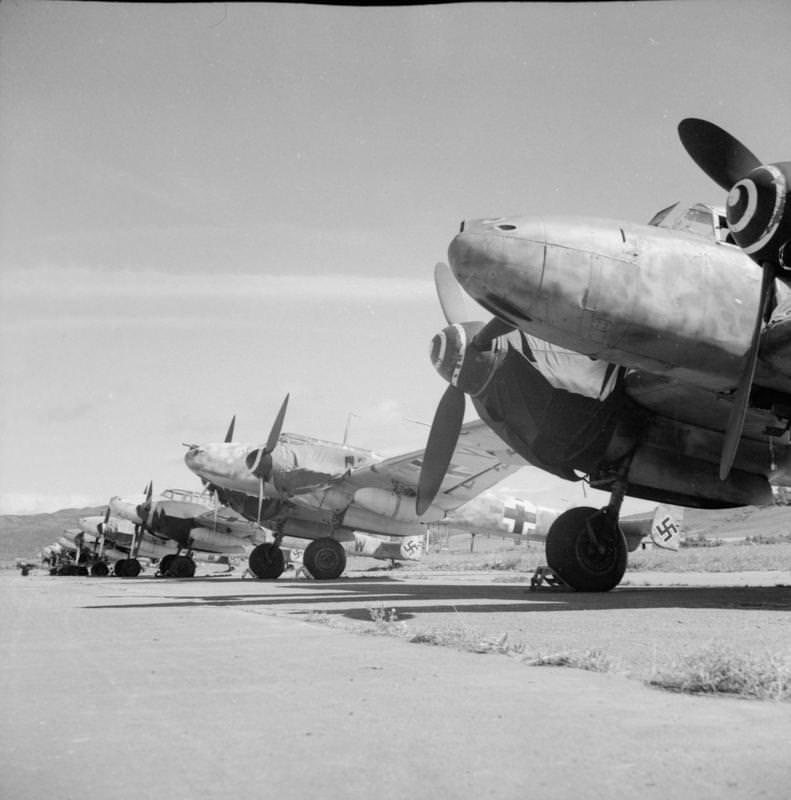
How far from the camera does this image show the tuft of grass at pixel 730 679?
303 centimetres

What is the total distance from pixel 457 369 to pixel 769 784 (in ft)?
25.9

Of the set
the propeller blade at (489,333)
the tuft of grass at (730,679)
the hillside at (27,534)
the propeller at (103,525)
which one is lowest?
the hillside at (27,534)

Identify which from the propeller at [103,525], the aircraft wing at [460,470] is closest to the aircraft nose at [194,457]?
the aircraft wing at [460,470]

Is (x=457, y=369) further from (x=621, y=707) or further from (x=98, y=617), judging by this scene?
(x=621, y=707)

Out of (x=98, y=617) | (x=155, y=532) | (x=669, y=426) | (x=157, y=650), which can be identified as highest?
(x=669, y=426)

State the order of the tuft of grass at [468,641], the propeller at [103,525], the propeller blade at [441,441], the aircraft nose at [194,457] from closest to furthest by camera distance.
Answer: the tuft of grass at [468,641], the propeller blade at [441,441], the aircraft nose at [194,457], the propeller at [103,525]

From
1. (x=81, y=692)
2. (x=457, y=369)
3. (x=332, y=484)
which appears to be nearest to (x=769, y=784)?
(x=81, y=692)

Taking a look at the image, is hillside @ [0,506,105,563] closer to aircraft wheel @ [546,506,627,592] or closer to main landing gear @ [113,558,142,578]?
main landing gear @ [113,558,142,578]

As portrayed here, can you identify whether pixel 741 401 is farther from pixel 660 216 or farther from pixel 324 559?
pixel 324 559

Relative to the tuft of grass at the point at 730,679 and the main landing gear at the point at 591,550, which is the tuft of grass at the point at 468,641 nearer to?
the tuft of grass at the point at 730,679

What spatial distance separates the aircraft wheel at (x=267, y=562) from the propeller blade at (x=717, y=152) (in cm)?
1619

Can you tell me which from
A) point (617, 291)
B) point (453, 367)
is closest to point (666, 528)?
point (453, 367)

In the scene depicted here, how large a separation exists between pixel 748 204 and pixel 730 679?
4.50 metres

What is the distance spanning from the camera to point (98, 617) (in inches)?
276
